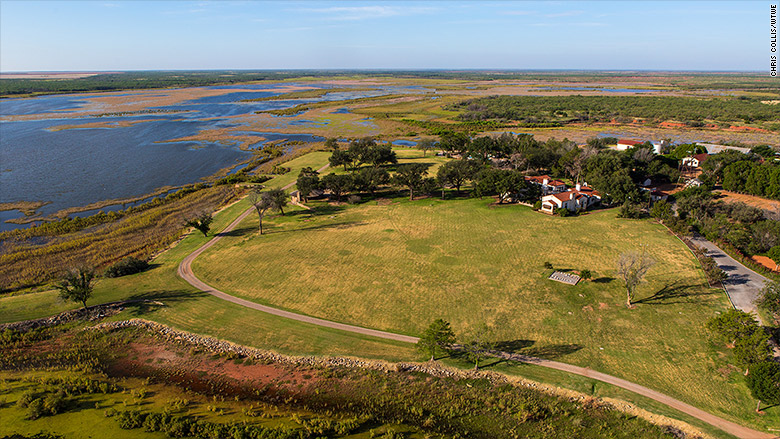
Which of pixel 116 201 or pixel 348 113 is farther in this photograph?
pixel 348 113

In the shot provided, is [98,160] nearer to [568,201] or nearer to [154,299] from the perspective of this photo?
[154,299]

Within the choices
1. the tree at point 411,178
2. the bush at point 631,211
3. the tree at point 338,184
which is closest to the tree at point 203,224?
the tree at point 338,184

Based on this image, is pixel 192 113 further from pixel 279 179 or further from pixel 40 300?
pixel 40 300

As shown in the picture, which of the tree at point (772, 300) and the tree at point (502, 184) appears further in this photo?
the tree at point (502, 184)

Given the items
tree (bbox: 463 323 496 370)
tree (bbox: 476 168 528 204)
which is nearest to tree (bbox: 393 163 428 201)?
tree (bbox: 476 168 528 204)

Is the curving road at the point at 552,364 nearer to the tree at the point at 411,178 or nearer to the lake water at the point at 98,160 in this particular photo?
the tree at the point at 411,178

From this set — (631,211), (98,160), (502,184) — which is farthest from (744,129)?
(98,160)

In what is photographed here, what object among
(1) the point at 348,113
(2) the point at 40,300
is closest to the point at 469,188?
(2) the point at 40,300
